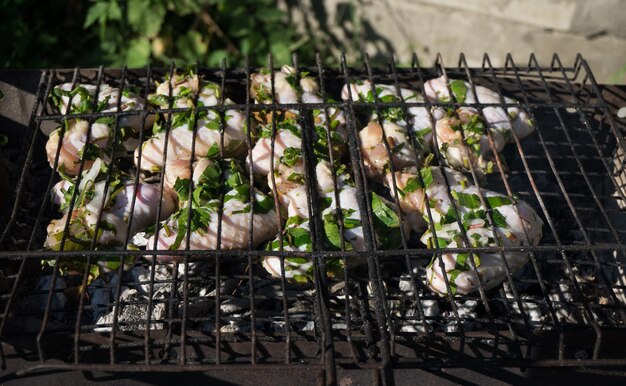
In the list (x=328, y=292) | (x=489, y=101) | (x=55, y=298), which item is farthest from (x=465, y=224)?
(x=55, y=298)

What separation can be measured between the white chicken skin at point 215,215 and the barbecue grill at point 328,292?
79 mm

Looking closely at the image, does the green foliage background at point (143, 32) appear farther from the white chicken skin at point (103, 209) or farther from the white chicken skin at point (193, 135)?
the white chicken skin at point (103, 209)

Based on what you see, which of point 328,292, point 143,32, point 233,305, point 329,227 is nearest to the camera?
point 328,292

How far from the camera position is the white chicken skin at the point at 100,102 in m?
2.42

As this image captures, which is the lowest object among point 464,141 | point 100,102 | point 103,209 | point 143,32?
point 103,209

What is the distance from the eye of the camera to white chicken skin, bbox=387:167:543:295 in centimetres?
196

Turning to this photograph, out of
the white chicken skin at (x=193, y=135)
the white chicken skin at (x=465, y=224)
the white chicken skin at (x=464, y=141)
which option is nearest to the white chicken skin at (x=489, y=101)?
the white chicken skin at (x=464, y=141)

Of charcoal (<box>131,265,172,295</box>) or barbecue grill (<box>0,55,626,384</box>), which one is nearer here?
barbecue grill (<box>0,55,626,384</box>)

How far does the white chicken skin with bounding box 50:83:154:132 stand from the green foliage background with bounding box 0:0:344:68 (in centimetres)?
169

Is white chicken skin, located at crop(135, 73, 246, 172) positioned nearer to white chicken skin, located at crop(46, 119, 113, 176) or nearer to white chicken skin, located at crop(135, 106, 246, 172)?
white chicken skin, located at crop(135, 106, 246, 172)

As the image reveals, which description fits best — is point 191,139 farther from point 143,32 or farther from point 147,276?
point 143,32

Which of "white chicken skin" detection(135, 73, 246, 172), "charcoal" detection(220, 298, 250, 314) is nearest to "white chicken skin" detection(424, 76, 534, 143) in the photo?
"white chicken skin" detection(135, 73, 246, 172)

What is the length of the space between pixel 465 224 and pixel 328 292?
0.62 meters

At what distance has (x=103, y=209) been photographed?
6.78 feet
